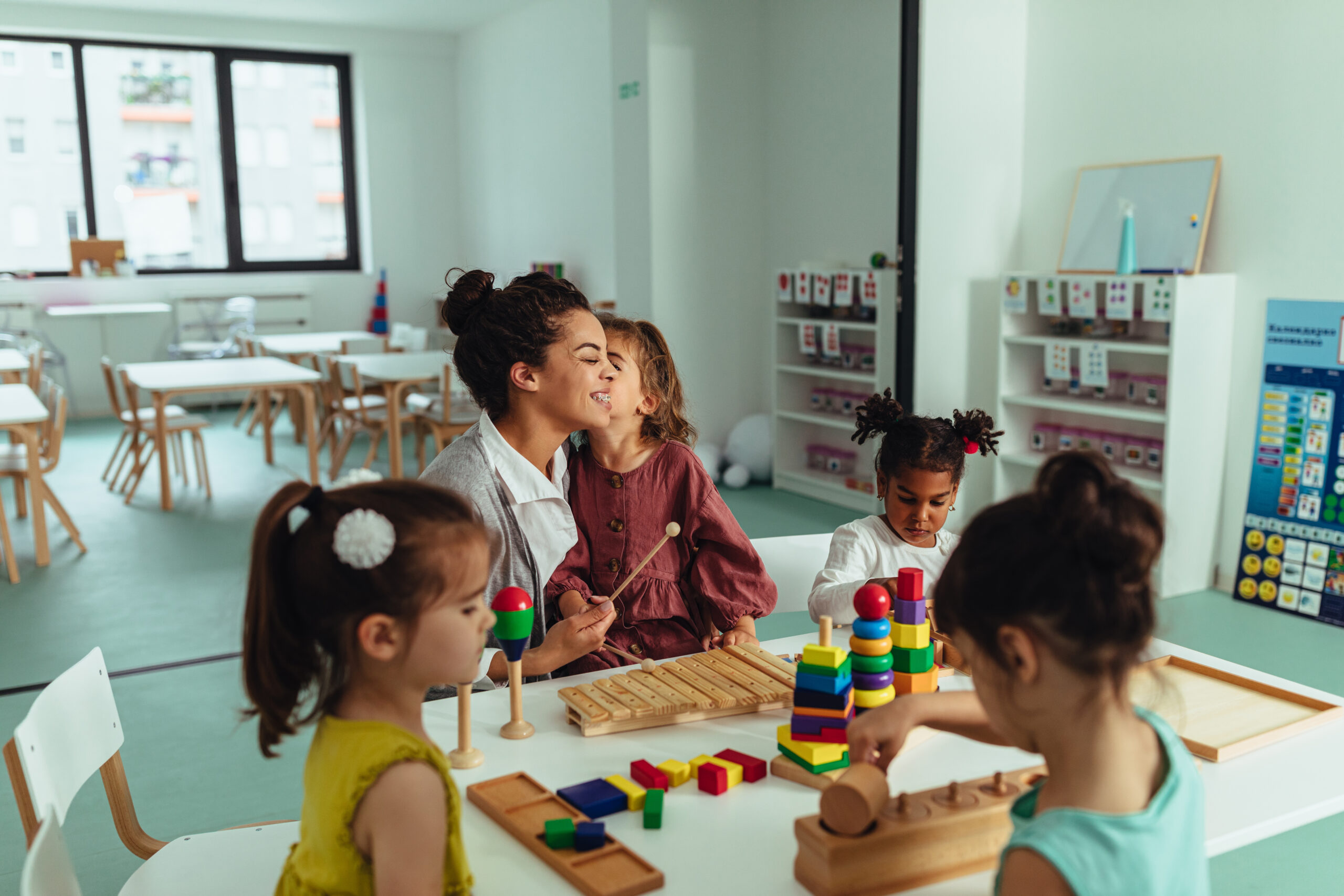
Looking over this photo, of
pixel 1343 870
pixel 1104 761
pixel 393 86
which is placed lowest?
pixel 1343 870

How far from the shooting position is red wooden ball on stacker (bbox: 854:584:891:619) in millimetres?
1274

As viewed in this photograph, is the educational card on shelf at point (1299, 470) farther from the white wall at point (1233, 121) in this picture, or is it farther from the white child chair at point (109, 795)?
the white child chair at point (109, 795)

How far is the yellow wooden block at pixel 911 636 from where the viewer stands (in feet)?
4.53

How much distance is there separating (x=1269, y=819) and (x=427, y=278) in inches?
380

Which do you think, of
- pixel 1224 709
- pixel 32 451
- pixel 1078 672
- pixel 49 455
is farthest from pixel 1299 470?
pixel 49 455

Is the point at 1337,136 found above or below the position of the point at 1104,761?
above

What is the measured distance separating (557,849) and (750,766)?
0.25 meters

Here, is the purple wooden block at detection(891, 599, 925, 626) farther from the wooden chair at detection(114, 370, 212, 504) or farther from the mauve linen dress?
the wooden chair at detection(114, 370, 212, 504)

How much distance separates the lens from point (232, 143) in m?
9.44

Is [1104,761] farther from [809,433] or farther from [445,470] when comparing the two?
[809,433]

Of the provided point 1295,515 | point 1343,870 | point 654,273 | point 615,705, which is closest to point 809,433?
point 654,273

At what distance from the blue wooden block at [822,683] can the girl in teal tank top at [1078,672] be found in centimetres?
29

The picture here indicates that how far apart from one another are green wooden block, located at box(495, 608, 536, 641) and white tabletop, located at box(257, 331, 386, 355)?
6.03 meters

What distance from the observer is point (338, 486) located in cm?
103
